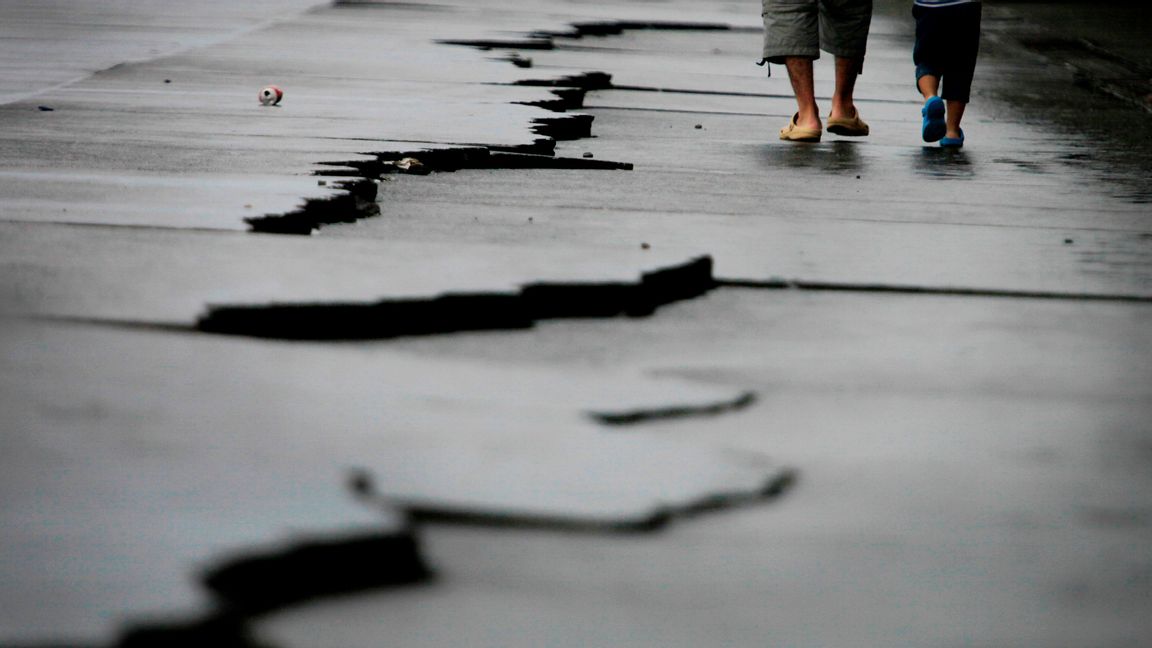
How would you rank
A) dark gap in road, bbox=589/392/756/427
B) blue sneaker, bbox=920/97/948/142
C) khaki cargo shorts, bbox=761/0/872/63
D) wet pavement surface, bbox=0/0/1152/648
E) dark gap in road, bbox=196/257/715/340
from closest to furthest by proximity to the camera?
wet pavement surface, bbox=0/0/1152/648 → dark gap in road, bbox=589/392/756/427 → dark gap in road, bbox=196/257/715/340 → blue sneaker, bbox=920/97/948/142 → khaki cargo shorts, bbox=761/0/872/63

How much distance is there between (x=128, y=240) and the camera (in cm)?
235

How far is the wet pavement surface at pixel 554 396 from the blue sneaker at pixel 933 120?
459mm

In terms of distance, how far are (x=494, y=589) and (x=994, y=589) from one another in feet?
1.33

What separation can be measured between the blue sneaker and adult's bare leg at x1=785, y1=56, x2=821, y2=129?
372 mm

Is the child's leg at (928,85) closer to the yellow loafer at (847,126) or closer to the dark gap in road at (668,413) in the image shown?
the yellow loafer at (847,126)

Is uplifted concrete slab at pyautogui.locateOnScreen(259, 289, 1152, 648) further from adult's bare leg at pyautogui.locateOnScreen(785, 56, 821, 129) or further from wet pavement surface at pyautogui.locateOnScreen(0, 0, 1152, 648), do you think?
adult's bare leg at pyautogui.locateOnScreen(785, 56, 821, 129)

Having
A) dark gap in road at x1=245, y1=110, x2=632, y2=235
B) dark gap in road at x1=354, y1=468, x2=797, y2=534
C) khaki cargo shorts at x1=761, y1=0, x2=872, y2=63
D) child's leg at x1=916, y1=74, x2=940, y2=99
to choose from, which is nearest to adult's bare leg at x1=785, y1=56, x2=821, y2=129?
khaki cargo shorts at x1=761, y1=0, x2=872, y2=63

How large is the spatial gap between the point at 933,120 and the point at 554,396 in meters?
3.08

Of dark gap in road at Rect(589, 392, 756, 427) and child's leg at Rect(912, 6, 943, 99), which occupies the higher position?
child's leg at Rect(912, 6, 943, 99)

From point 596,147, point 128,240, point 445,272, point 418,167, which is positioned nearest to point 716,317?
point 445,272

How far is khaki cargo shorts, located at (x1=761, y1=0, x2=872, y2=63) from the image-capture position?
16.0 feet

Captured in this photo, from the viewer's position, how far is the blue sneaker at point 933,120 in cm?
443

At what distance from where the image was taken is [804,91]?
15.7 ft

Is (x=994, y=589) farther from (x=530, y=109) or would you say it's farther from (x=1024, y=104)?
(x=1024, y=104)
